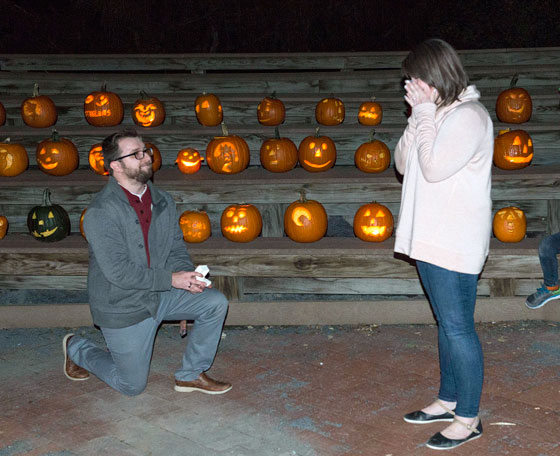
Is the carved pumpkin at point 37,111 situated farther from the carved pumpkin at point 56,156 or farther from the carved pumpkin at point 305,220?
the carved pumpkin at point 305,220

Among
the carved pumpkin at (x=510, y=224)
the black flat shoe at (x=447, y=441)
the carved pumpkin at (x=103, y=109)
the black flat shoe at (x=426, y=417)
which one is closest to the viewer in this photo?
the black flat shoe at (x=447, y=441)

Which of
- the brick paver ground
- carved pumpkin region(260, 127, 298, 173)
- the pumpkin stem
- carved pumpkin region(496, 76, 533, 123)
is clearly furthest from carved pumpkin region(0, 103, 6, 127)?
carved pumpkin region(496, 76, 533, 123)

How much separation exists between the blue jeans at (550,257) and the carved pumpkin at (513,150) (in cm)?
85

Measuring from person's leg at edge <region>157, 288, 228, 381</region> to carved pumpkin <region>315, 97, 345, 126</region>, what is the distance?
287cm

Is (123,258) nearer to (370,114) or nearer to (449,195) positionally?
(449,195)

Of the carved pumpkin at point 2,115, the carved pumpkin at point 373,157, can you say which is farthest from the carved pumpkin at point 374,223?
the carved pumpkin at point 2,115

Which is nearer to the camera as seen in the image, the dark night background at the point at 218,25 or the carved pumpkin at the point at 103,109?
the carved pumpkin at the point at 103,109

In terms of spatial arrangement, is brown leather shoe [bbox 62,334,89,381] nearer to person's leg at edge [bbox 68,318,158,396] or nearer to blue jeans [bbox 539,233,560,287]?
person's leg at edge [bbox 68,318,158,396]

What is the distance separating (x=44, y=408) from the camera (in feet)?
13.9

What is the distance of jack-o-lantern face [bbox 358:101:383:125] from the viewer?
6.82m

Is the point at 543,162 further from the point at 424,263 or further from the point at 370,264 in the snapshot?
the point at 424,263

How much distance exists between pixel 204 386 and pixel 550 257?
253 cm

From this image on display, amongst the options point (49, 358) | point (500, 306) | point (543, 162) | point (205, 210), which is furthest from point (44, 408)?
point (543, 162)

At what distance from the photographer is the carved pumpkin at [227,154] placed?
5.97 meters
